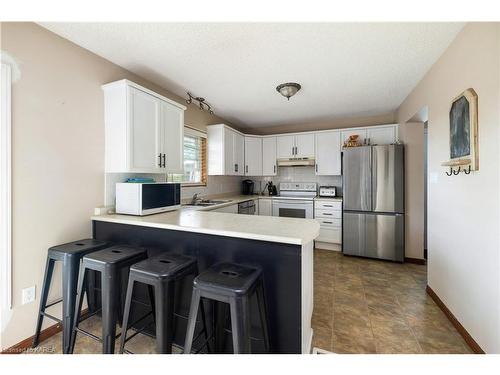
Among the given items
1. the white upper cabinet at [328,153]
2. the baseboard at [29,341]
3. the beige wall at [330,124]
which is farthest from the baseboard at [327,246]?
the baseboard at [29,341]

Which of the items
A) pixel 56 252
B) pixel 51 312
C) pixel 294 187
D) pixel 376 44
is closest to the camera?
pixel 56 252

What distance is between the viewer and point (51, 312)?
178 centimetres

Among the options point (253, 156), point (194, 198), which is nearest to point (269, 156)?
point (253, 156)

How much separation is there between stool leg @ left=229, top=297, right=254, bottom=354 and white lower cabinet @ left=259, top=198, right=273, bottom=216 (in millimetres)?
3226

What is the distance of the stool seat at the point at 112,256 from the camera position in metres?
1.44

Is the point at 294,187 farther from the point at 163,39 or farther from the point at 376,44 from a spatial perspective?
the point at 163,39

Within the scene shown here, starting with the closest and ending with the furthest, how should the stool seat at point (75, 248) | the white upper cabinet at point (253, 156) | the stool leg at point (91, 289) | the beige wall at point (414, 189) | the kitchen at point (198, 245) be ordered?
the kitchen at point (198, 245) → the stool seat at point (75, 248) → the stool leg at point (91, 289) → the beige wall at point (414, 189) → the white upper cabinet at point (253, 156)

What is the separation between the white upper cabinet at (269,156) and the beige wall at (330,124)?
491 mm

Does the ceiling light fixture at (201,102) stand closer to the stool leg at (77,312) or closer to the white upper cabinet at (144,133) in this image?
the white upper cabinet at (144,133)

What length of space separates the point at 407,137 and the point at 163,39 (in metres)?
3.55

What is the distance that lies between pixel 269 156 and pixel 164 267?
366 cm

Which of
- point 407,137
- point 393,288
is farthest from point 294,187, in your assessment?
point 393,288

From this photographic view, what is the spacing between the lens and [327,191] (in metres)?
4.20

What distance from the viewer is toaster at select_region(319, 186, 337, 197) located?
417 centimetres
